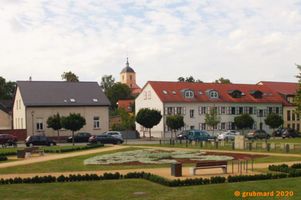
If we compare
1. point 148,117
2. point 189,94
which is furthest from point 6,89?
point 148,117

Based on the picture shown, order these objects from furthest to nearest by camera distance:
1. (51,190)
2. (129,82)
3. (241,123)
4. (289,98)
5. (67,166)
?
(129,82), (289,98), (241,123), (67,166), (51,190)

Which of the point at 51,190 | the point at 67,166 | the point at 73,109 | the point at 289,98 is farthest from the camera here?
the point at 289,98

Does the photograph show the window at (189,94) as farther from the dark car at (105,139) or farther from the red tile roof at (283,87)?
the dark car at (105,139)

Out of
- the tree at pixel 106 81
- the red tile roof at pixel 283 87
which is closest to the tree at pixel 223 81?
the red tile roof at pixel 283 87

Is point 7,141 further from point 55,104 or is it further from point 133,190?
point 133,190

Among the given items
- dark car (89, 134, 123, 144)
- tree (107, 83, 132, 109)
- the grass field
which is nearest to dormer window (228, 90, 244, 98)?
dark car (89, 134, 123, 144)

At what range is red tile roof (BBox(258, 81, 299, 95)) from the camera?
97.1 metres

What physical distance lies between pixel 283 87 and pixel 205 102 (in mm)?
21246

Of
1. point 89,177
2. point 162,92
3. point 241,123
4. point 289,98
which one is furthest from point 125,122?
point 89,177

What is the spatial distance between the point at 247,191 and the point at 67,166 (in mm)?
14647

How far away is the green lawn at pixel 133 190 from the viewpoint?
1898 cm

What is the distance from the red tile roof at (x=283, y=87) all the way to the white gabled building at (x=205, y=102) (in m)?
2.55

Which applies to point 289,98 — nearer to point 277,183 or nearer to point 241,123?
point 241,123

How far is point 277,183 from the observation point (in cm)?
2139
